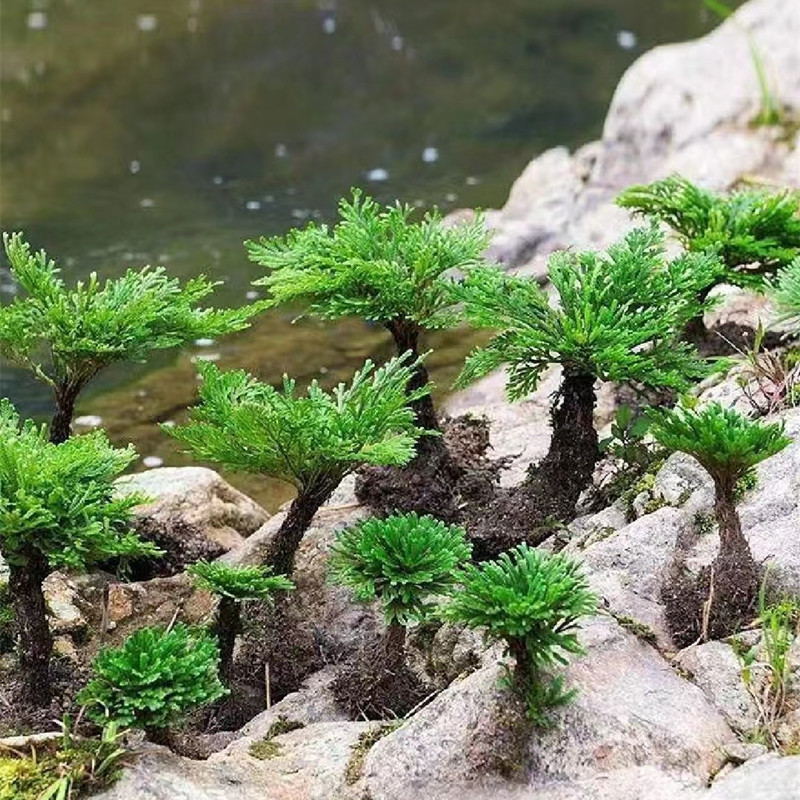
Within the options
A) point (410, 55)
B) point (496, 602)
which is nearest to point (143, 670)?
point (496, 602)

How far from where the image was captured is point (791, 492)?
14.4 feet

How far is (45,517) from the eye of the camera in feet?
12.0

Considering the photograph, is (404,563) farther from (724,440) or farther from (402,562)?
(724,440)

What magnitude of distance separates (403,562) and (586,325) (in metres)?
1.17

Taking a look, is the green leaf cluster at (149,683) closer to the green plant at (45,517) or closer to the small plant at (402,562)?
the green plant at (45,517)

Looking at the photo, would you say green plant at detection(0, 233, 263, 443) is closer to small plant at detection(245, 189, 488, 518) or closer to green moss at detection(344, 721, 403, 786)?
small plant at detection(245, 189, 488, 518)

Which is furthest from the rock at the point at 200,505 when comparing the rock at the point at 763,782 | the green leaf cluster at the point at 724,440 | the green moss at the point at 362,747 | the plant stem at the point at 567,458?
the rock at the point at 763,782

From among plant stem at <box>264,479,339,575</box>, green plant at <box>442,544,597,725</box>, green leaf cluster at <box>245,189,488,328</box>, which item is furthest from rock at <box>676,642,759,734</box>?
green leaf cluster at <box>245,189,488,328</box>

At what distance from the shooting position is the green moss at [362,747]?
361 cm

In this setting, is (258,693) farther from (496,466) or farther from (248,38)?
(248,38)

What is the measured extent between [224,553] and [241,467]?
1396mm

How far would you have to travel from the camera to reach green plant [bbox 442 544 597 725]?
3373 mm

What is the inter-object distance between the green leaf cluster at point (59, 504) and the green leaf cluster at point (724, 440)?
69.6 inches

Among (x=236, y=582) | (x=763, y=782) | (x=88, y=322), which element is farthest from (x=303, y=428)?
(x=763, y=782)
